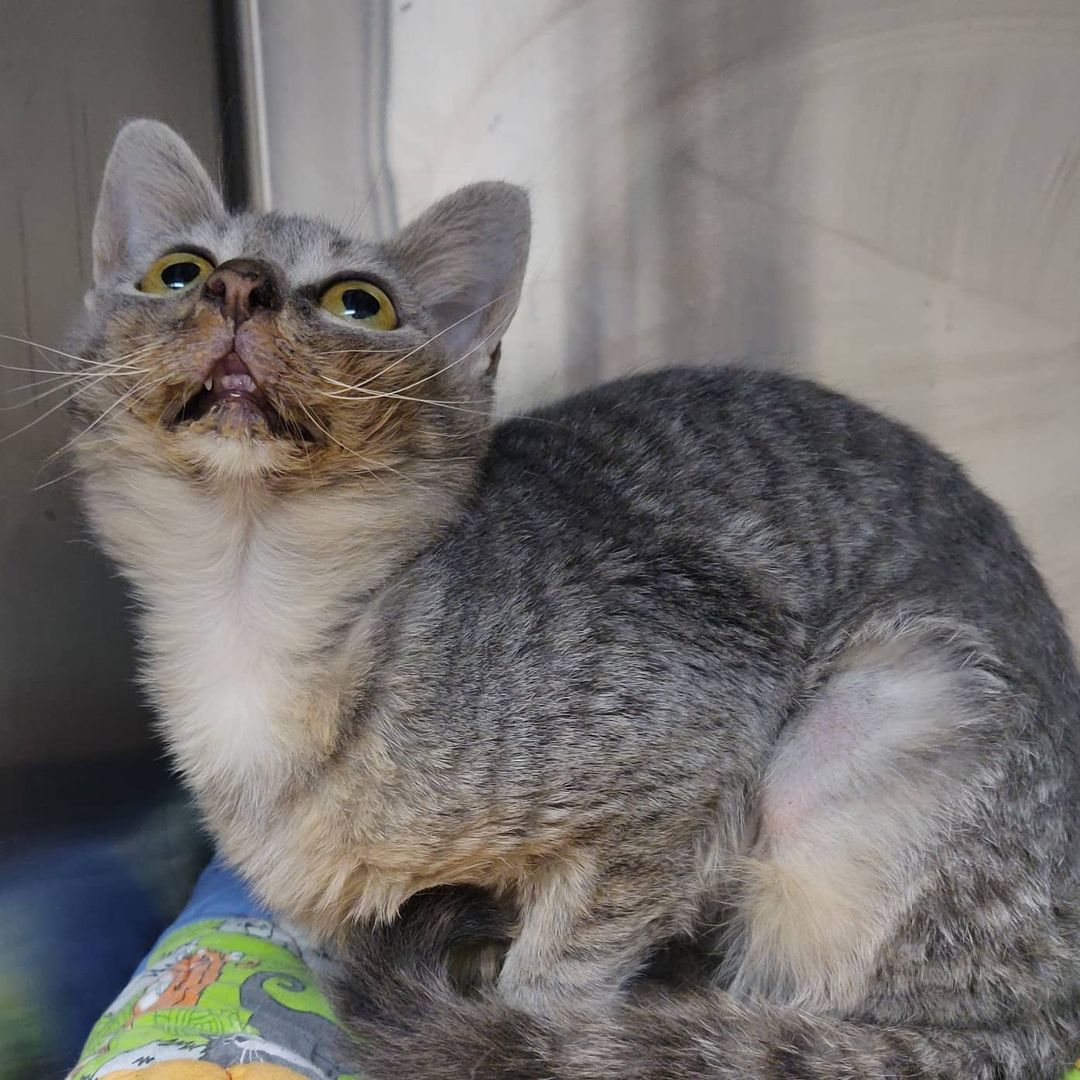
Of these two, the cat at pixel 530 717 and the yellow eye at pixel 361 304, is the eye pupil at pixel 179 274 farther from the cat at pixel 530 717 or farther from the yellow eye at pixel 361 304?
the yellow eye at pixel 361 304

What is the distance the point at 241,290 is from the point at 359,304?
271 mm

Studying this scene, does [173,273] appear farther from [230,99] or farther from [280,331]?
[230,99]

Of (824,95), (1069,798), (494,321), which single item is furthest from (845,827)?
(824,95)

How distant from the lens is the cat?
49.8 inches

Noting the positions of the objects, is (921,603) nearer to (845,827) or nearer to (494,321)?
(845,827)

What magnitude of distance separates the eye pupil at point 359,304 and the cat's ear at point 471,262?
116 millimetres

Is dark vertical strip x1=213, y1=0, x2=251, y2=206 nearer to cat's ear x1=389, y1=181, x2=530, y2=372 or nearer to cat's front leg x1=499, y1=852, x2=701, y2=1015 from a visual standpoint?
cat's ear x1=389, y1=181, x2=530, y2=372

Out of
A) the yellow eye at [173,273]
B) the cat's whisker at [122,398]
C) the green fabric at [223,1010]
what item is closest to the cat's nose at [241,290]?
the cat's whisker at [122,398]

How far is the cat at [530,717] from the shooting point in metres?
1.26

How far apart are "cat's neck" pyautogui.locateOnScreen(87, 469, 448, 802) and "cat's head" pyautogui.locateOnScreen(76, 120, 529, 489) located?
0.06m

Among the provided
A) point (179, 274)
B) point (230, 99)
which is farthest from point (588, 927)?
point (230, 99)

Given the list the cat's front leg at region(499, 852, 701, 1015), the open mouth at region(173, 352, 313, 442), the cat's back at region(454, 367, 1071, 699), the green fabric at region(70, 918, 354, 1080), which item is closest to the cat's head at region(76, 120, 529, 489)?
the open mouth at region(173, 352, 313, 442)

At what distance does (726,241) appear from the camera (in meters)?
2.23

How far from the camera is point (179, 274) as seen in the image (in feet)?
4.69
